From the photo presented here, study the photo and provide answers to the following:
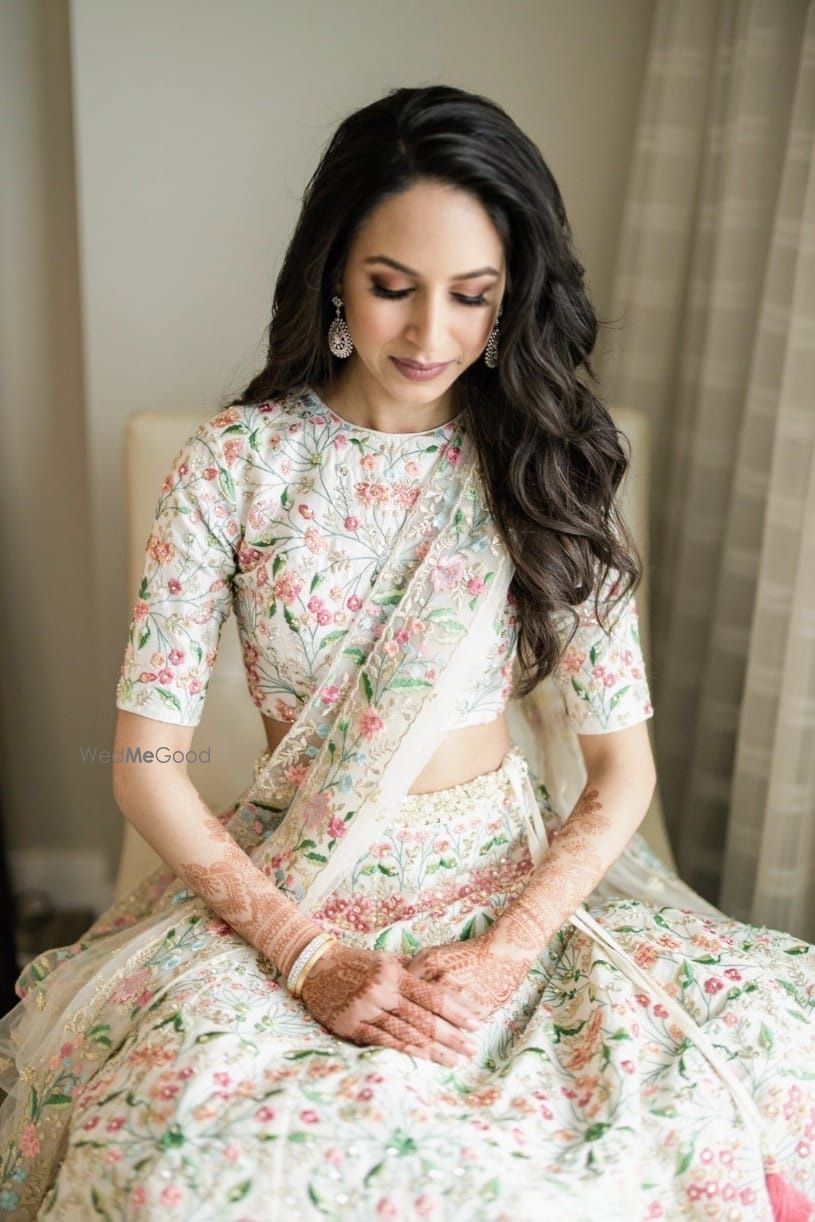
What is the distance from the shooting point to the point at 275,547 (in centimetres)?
129

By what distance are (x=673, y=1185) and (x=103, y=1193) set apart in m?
0.48

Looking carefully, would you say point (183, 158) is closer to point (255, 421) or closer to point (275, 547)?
point (255, 421)

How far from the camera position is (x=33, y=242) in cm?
196

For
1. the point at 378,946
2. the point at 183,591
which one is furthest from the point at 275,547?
the point at 378,946

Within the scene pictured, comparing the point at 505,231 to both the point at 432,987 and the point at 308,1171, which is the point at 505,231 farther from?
the point at 308,1171

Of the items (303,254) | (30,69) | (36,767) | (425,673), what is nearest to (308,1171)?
(425,673)

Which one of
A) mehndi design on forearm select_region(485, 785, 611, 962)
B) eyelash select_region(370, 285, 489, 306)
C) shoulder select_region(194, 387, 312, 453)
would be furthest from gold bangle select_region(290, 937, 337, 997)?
eyelash select_region(370, 285, 489, 306)

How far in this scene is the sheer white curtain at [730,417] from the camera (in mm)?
1596

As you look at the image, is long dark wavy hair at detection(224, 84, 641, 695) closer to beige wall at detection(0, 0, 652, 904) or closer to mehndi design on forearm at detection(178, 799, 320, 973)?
mehndi design on forearm at detection(178, 799, 320, 973)

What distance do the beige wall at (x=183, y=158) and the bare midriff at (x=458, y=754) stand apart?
571mm

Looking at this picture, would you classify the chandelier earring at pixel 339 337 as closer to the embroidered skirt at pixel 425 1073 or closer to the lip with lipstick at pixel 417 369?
the lip with lipstick at pixel 417 369

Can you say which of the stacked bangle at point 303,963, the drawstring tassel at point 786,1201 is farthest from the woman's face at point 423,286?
the drawstring tassel at point 786,1201

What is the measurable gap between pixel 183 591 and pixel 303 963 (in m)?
0.41

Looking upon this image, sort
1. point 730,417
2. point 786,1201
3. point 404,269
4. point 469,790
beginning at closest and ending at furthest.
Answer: point 786,1201 → point 404,269 → point 469,790 → point 730,417
